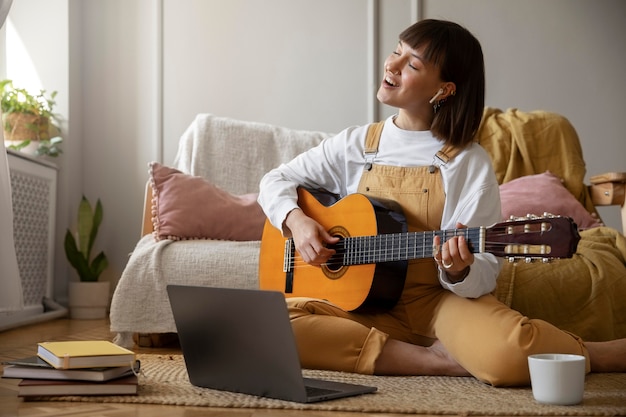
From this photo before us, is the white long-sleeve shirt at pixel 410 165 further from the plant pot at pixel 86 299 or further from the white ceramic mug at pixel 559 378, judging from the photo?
the plant pot at pixel 86 299

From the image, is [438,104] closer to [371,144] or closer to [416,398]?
[371,144]

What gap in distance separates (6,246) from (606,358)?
1.93 m

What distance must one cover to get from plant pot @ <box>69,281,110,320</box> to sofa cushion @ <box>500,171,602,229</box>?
2.16 meters

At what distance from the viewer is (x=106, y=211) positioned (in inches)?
174

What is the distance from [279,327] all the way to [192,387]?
0.36 meters

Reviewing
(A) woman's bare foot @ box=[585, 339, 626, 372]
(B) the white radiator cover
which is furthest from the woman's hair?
(B) the white radiator cover

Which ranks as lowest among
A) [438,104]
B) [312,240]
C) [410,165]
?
[312,240]

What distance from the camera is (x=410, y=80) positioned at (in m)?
2.14

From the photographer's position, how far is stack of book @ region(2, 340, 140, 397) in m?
1.73

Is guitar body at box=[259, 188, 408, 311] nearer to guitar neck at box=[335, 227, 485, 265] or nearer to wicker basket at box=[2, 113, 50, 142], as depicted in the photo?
guitar neck at box=[335, 227, 485, 265]

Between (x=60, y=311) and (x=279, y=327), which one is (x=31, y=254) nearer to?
(x=60, y=311)

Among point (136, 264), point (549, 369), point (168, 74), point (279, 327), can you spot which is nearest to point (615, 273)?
point (549, 369)

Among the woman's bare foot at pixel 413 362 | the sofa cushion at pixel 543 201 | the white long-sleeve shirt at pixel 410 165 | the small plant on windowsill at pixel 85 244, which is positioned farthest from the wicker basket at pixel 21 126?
the woman's bare foot at pixel 413 362

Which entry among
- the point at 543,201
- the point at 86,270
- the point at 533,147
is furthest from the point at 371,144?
the point at 86,270
